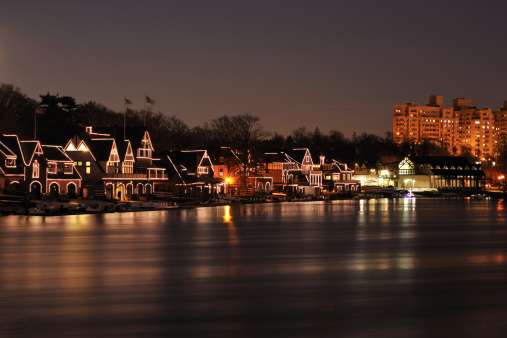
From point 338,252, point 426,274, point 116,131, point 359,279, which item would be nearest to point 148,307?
point 359,279

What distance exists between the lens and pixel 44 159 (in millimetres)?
76688

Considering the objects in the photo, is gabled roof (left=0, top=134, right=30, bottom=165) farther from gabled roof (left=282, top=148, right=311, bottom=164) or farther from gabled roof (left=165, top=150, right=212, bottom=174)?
gabled roof (left=282, top=148, right=311, bottom=164)

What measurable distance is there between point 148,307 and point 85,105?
133 metres

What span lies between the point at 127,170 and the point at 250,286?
73360 millimetres

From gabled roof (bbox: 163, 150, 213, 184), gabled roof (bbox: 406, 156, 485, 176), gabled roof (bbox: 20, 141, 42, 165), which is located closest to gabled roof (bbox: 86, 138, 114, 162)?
gabled roof (bbox: 20, 141, 42, 165)

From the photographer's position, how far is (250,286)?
66.7ft

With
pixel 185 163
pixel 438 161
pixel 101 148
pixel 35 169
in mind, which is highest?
pixel 438 161

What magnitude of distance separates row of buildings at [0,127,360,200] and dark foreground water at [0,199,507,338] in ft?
129

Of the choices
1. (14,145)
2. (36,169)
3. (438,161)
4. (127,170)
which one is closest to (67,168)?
(36,169)

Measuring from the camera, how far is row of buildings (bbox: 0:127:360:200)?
75.1 meters

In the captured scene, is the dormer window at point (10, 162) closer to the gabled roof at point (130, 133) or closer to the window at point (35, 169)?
the window at point (35, 169)

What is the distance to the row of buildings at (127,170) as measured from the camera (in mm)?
75062

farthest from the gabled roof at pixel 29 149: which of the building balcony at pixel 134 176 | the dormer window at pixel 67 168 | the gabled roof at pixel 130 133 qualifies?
the gabled roof at pixel 130 133

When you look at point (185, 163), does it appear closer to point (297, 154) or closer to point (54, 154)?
point (54, 154)
